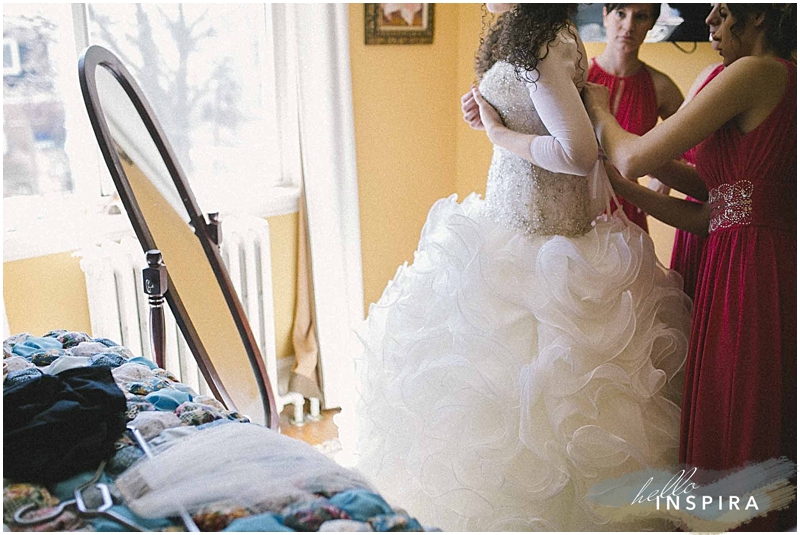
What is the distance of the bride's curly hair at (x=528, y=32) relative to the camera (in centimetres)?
148

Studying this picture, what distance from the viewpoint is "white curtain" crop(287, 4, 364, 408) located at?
2.64 metres

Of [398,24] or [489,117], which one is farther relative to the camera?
[398,24]

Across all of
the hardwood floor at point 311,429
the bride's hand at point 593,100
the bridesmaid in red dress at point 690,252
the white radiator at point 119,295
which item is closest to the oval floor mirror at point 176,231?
the white radiator at point 119,295

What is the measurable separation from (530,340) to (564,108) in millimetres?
478

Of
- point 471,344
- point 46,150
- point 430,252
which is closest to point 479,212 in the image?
point 430,252

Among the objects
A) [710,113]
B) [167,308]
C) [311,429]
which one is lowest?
[311,429]

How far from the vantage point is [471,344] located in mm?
1534

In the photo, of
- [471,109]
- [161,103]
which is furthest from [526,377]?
[161,103]

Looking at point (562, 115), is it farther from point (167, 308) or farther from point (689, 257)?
point (167, 308)

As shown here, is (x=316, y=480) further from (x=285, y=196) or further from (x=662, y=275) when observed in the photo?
(x=285, y=196)

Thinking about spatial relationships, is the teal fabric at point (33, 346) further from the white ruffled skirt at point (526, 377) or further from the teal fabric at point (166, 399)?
the white ruffled skirt at point (526, 377)

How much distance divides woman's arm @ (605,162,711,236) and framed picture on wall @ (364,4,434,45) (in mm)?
1444

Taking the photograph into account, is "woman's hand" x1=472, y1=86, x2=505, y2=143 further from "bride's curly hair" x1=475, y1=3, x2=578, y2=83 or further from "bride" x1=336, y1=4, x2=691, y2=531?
"bride's curly hair" x1=475, y1=3, x2=578, y2=83

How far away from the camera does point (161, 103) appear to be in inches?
99.2
